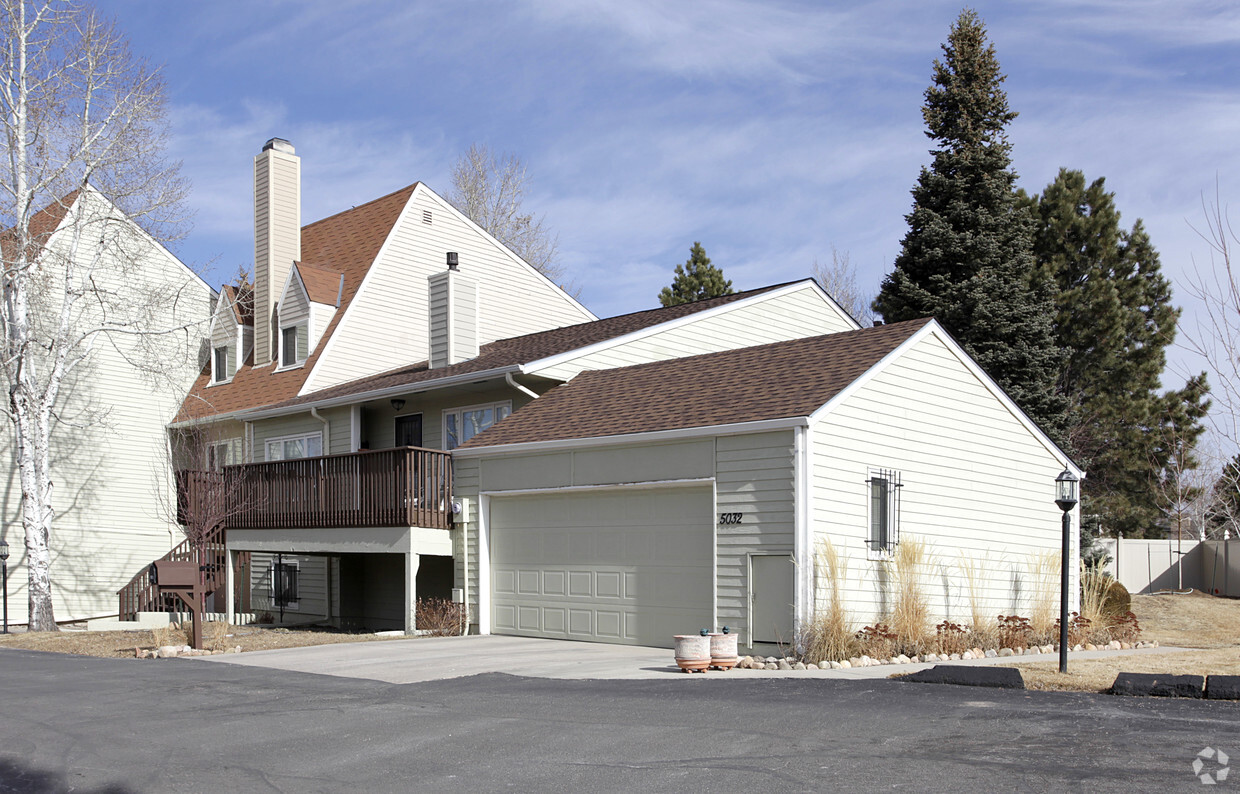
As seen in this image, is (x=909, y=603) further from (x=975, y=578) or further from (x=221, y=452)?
(x=221, y=452)

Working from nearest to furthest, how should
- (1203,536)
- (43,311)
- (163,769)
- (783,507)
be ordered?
(163,769), (783,507), (43,311), (1203,536)

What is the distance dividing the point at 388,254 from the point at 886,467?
14011mm

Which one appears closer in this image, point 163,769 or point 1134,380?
point 163,769

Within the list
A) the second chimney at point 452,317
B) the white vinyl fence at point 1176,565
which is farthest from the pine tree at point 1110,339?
the second chimney at point 452,317

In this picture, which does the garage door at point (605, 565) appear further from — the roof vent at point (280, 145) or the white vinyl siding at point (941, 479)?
the roof vent at point (280, 145)

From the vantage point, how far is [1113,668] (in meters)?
12.9

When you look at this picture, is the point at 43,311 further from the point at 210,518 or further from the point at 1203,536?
the point at 1203,536

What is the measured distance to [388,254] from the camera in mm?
25703

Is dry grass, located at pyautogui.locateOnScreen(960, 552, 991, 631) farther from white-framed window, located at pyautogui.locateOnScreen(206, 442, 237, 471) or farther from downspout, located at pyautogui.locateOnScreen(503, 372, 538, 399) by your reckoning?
white-framed window, located at pyautogui.locateOnScreen(206, 442, 237, 471)

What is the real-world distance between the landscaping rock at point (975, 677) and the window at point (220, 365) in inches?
807

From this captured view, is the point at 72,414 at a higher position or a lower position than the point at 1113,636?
higher

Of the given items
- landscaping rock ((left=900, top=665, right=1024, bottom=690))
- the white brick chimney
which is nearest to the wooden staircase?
the white brick chimney

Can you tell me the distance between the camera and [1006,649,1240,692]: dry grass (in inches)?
433

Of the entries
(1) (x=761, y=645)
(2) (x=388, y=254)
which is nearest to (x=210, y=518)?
(2) (x=388, y=254)
